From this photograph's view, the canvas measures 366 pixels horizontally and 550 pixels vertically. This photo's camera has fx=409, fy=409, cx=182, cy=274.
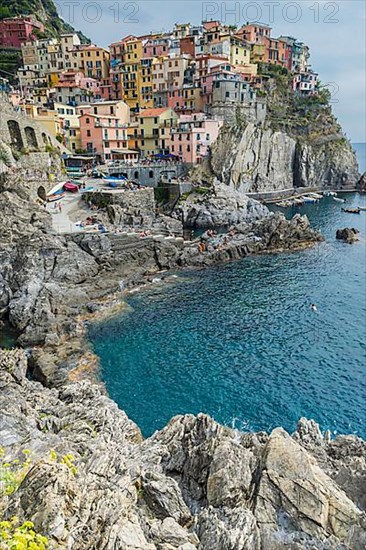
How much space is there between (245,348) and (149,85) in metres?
78.6

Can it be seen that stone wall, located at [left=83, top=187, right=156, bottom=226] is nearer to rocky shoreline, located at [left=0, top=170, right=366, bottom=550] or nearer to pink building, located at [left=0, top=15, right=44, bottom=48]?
rocky shoreline, located at [left=0, top=170, right=366, bottom=550]

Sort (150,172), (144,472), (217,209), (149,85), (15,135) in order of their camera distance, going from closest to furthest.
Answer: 1. (144,472)
2. (15,135)
3. (217,209)
4. (150,172)
5. (149,85)

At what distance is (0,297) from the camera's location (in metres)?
36.4

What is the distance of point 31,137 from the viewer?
6259 cm

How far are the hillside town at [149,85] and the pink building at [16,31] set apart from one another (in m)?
0.23

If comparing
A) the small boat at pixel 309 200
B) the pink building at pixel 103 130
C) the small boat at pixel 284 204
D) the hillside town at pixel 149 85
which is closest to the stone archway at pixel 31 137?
the hillside town at pixel 149 85

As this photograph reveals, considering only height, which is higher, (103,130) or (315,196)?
(103,130)

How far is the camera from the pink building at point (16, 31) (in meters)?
105

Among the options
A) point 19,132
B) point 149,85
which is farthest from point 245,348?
point 149,85

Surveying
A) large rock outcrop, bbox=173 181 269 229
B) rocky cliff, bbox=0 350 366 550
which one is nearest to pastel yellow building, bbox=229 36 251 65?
large rock outcrop, bbox=173 181 269 229

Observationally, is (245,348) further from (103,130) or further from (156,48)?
(156,48)

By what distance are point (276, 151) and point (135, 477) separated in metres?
93.6

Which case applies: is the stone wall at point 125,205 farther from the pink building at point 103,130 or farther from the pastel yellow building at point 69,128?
the pastel yellow building at point 69,128

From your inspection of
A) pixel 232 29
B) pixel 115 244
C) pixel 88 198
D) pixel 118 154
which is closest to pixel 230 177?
pixel 118 154
